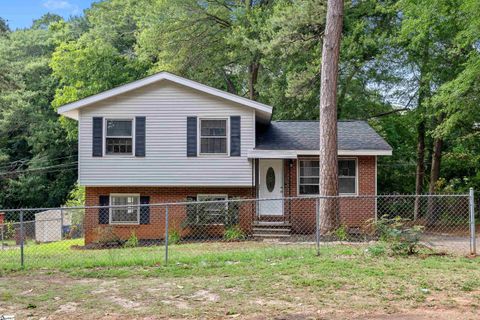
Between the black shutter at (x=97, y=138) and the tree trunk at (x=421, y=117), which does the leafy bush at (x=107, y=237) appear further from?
the tree trunk at (x=421, y=117)

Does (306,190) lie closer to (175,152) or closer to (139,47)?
(175,152)

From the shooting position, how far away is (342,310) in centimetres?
521

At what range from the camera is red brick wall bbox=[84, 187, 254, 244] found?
14922 mm

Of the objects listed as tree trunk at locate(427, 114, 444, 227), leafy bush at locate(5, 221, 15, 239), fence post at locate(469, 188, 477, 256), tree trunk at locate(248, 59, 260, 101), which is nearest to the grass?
fence post at locate(469, 188, 477, 256)

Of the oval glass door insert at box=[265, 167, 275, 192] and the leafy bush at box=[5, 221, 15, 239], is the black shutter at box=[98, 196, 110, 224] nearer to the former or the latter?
the oval glass door insert at box=[265, 167, 275, 192]

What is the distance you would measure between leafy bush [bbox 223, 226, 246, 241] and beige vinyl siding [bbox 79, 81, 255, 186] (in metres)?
1.52

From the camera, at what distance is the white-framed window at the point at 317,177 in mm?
15164

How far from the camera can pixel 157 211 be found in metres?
15.3

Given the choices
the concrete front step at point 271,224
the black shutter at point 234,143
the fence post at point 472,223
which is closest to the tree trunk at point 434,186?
the concrete front step at point 271,224

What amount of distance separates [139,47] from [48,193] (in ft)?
42.7

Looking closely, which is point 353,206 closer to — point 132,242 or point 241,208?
point 241,208

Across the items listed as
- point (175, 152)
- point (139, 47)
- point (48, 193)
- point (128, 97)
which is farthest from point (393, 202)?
point (48, 193)

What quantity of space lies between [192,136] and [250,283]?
8862mm

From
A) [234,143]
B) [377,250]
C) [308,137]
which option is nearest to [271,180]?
[234,143]
